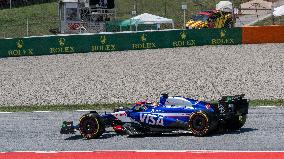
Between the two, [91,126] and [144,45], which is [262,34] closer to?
[144,45]

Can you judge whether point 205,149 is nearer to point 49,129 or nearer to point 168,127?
point 168,127

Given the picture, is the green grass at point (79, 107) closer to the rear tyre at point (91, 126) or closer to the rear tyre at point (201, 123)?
the rear tyre at point (91, 126)

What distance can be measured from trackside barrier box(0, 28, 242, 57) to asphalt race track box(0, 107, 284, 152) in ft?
55.9

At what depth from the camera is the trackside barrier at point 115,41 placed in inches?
1436

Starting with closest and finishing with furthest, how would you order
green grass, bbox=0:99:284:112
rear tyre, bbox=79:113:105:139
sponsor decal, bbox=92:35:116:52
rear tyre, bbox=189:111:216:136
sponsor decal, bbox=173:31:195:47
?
rear tyre, bbox=189:111:216:136
rear tyre, bbox=79:113:105:139
green grass, bbox=0:99:284:112
sponsor decal, bbox=173:31:195:47
sponsor decal, bbox=92:35:116:52

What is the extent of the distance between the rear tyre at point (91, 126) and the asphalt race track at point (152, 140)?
18 cm

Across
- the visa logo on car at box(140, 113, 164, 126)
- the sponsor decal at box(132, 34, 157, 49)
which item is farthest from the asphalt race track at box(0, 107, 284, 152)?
the sponsor decal at box(132, 34, 157, 49)

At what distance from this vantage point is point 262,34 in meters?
36.5

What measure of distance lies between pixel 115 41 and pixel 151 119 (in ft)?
70.6

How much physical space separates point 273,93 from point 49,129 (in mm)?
10900

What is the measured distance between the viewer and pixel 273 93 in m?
25.9

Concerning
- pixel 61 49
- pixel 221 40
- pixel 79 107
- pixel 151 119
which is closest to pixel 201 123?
pixel 151 119

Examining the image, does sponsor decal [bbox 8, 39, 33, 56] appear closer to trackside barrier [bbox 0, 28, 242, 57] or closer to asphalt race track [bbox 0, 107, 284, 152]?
trackside barrier [bbox 0, 28, 242, 57]

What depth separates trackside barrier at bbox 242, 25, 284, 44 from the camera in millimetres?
36156
